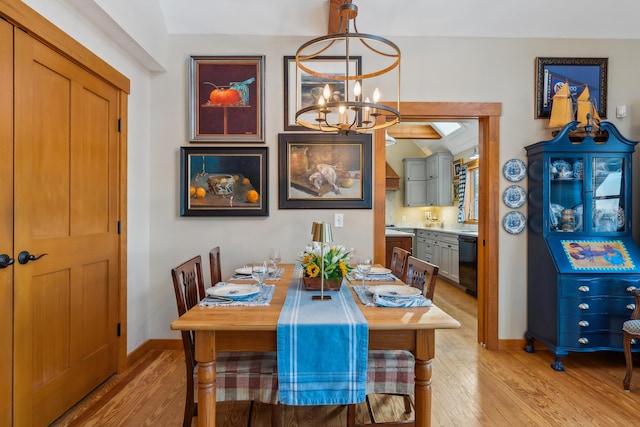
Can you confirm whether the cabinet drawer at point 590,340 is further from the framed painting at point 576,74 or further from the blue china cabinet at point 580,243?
the framed painting at point 576,74

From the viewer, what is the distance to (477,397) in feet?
7.89

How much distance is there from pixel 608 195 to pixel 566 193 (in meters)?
0.30

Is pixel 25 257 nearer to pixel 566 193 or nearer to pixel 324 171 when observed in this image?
pixel 324 171

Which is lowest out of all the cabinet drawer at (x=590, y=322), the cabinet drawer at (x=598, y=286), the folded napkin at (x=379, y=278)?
the cabinet drawer at (x=590, y=322)

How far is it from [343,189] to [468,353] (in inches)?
71.0

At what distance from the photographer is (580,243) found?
2.98 m

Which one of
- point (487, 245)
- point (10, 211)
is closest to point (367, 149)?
point (487, 245)

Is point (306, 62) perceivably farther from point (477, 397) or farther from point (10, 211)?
point (477, 397)

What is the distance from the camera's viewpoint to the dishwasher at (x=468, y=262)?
499 cm

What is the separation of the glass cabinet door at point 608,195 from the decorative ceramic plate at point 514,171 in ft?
1.70

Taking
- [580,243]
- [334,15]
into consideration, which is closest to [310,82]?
[334,15]

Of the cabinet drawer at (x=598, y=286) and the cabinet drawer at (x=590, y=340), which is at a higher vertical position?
the cabinet drawer at (x=598, y=286)

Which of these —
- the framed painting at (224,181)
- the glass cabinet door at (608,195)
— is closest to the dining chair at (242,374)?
the framed painting at (224,181)

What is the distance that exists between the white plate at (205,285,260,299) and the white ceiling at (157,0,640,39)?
2350 mm
